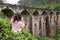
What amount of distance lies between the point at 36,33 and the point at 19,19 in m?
13.4

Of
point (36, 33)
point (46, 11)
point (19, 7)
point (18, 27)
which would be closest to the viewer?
point (18, 27)

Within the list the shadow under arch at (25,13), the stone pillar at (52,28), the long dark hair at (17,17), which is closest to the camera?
the long dark hair at (17,17)

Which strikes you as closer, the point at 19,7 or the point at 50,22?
the point at 19,7

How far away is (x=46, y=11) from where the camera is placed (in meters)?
18.8

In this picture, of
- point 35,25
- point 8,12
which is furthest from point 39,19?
point 8,12

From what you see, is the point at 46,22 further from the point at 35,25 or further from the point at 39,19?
the point at 35,25

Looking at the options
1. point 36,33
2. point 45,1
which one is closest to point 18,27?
point 36,33

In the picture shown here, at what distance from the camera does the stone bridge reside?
15.5 m

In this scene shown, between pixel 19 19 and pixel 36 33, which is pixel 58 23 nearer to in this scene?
pixel 36 33

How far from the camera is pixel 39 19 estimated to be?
1788cm

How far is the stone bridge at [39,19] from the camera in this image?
50.7ft

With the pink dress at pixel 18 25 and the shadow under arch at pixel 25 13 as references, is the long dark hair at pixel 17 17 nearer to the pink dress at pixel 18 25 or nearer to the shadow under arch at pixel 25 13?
the pink dress at pixel 18 25

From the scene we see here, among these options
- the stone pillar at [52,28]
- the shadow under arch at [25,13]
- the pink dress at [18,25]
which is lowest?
the stone pillar at [52,28]

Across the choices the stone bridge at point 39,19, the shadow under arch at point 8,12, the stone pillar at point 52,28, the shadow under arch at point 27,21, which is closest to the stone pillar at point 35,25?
the stone bridge at point 39,19
